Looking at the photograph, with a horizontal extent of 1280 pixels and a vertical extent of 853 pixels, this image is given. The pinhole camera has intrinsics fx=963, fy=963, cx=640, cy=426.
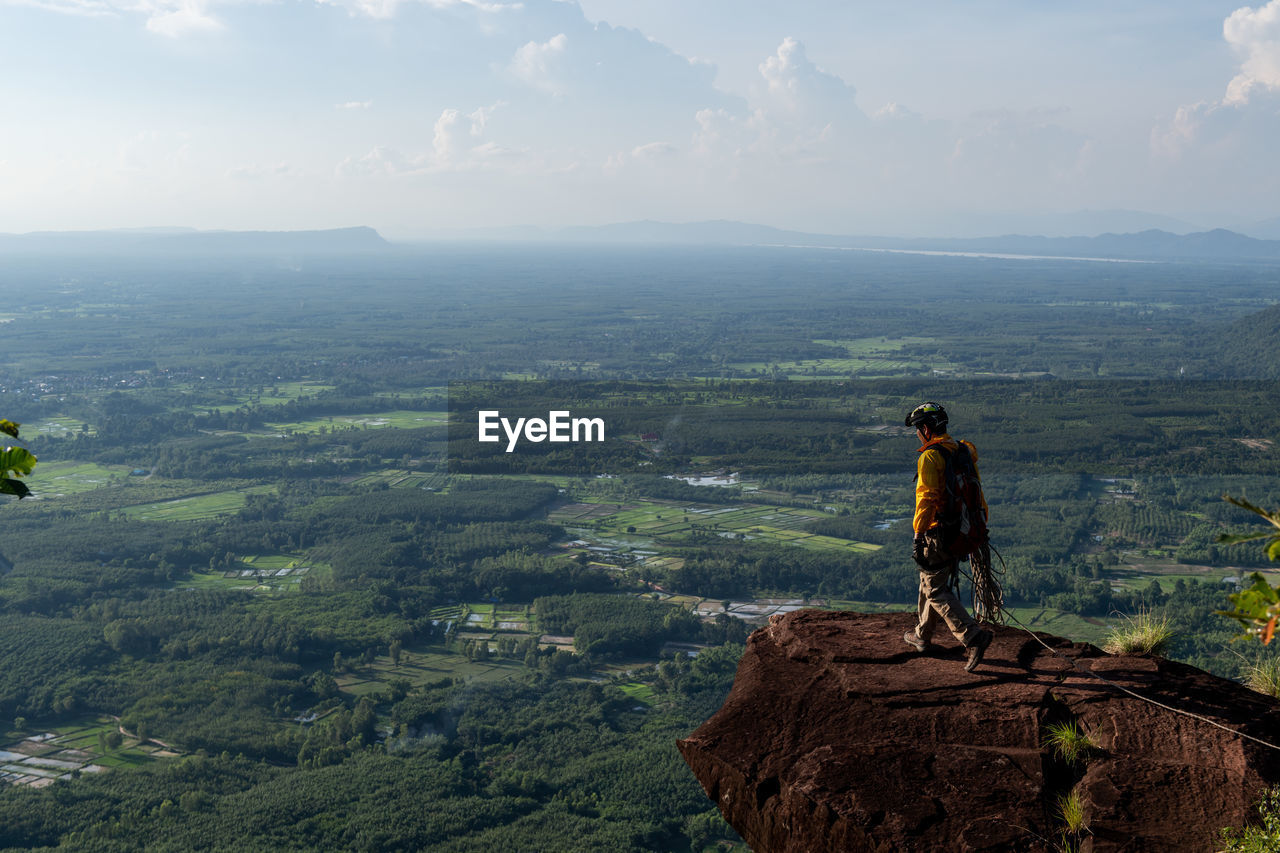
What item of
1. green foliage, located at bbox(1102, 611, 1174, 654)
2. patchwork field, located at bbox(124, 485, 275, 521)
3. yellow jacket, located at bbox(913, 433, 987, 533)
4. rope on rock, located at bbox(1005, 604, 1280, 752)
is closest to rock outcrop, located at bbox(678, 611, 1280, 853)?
rope on rock, located at bbox(1005, 604, 1280, 752)

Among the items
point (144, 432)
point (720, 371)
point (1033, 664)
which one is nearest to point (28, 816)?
point (1033, 664)

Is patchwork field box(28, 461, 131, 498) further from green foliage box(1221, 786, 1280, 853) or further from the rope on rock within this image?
green foliage box(1221, 786, 1280, 853)

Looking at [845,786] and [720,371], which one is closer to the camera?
[845,786]

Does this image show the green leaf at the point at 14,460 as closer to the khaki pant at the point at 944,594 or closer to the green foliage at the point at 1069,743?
the khaki pant at the point at 944,594

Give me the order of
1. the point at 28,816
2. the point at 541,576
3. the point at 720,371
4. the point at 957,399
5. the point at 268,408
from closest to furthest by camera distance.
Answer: the point at 28,816 → the point at 541,576 → the point at 957,399 → the point at 268,408 → the point at 720,371

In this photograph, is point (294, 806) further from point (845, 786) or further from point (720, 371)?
point (720, 371)

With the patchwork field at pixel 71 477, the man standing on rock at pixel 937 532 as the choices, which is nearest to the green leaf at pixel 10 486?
the man standing on rock at pixel 937 532

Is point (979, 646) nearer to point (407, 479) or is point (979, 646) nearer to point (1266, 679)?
point (1266, 679)
